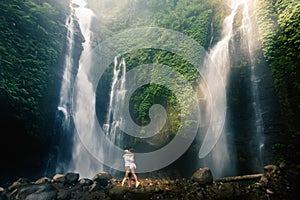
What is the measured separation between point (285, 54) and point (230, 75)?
2259mm

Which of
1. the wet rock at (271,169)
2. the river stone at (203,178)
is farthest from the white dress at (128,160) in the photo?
the wet rock at (271,169)

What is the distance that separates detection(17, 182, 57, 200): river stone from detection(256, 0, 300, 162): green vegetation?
24.8ft

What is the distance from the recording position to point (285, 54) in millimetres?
7527

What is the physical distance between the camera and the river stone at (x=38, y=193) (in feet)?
19.5

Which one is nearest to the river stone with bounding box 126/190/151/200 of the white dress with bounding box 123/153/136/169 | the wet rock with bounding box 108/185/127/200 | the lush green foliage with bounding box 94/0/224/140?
A: the wet rock with bounding box 108/185/127/200

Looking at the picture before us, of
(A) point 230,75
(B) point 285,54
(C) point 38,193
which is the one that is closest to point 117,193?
(C) point 38,193

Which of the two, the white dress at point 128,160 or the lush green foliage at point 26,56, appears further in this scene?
the lush green foliage at point 26,56

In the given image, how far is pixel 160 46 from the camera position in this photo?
13.8 metres

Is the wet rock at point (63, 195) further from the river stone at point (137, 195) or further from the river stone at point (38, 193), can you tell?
the river stone at point (137, 195)

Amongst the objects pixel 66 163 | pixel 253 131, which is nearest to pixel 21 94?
pixel 66 163

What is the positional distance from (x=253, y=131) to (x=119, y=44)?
1210 centimetres

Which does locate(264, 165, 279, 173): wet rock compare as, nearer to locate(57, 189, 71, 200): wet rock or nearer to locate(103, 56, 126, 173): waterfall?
locate(57, 189, 71, 200): wet rock

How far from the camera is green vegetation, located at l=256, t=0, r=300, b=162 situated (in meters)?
6.90

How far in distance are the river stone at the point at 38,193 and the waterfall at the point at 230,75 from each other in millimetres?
6583
